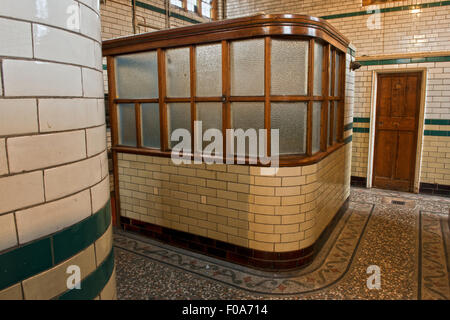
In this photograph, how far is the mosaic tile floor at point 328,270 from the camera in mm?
3102

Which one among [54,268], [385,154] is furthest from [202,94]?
[385,154]

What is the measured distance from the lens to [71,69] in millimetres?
1424

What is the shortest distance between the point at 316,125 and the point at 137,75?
2332 millimetres

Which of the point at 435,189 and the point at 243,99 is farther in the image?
the point at 435,189

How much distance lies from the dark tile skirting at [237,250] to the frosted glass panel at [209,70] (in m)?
1.72

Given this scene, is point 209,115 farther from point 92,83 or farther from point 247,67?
point 92,83

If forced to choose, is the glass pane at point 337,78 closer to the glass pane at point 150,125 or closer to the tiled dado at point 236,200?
the tiled dado at point 236,200

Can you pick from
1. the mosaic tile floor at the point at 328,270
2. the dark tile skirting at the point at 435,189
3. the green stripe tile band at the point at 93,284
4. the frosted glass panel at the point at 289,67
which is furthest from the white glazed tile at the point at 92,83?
the dark tile skirting at the point at 435,189

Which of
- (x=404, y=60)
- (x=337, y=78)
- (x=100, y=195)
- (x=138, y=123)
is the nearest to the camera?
(x=100, y=195)

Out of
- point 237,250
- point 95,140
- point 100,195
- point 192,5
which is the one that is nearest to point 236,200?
point 237,250

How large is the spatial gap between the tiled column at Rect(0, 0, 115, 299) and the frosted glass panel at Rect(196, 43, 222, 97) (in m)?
2.01

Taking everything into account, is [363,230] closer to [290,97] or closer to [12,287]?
[290,97]

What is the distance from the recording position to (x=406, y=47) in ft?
20.6
